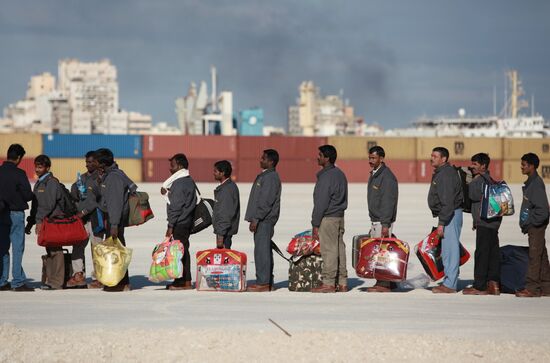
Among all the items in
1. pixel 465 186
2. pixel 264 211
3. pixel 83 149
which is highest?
pixel 83 149

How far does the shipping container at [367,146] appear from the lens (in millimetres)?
65750

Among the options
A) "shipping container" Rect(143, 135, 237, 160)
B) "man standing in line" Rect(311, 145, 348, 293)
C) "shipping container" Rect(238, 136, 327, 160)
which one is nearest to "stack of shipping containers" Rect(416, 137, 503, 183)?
"shipping container" Rect(238, 136, 327, 160)

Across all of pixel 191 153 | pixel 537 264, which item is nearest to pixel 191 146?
pixel 191 153

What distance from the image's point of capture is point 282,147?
63750 mm

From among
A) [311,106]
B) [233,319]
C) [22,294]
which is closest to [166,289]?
[22,294]

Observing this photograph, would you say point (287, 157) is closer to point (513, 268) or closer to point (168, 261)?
point (513, 268)

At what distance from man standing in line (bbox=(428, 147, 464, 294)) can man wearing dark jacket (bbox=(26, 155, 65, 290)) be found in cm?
450

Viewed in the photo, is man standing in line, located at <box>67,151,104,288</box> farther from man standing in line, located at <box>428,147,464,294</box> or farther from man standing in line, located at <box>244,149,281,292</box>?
man standing in line, located at <box>428,147,464,294</box>

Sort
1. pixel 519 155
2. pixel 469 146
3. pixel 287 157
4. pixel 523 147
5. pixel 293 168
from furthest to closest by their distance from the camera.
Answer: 1. pixel 523 147
2. pixel 519 155
3. pixel 469 146
4. pixel 287 157
5. pixel 293 168

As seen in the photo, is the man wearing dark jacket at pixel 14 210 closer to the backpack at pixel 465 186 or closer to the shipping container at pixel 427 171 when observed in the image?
the backpack at pixel 465 186

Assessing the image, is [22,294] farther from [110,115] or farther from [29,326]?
[110,115]

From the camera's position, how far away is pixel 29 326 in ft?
31.0

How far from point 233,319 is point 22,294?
3.16 m

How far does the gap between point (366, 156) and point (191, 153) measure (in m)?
11.6
